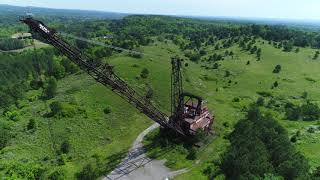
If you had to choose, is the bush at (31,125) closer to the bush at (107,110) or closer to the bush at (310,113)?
the bush at (107,110)

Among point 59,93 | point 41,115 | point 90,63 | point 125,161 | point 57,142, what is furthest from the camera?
point 59,93

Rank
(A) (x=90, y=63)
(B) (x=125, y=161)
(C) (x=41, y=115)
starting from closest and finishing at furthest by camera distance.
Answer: (A) (x=90, y=63) → (B) (x=125, y=161) → (C) (x=41, y=115)

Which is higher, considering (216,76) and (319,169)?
(319,169)

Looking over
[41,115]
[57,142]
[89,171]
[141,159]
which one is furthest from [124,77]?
[89,171]

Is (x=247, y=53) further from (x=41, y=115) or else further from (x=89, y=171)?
(x=89, y=171)

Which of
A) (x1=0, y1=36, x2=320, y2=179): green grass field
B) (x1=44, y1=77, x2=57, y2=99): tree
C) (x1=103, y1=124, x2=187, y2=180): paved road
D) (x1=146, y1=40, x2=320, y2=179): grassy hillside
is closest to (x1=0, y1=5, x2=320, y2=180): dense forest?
(x1=44, y1=77, x2=57, y2=99): tree

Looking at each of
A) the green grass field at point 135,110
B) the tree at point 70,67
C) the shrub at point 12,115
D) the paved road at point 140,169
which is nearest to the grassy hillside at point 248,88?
the green grass field at point 135,110
